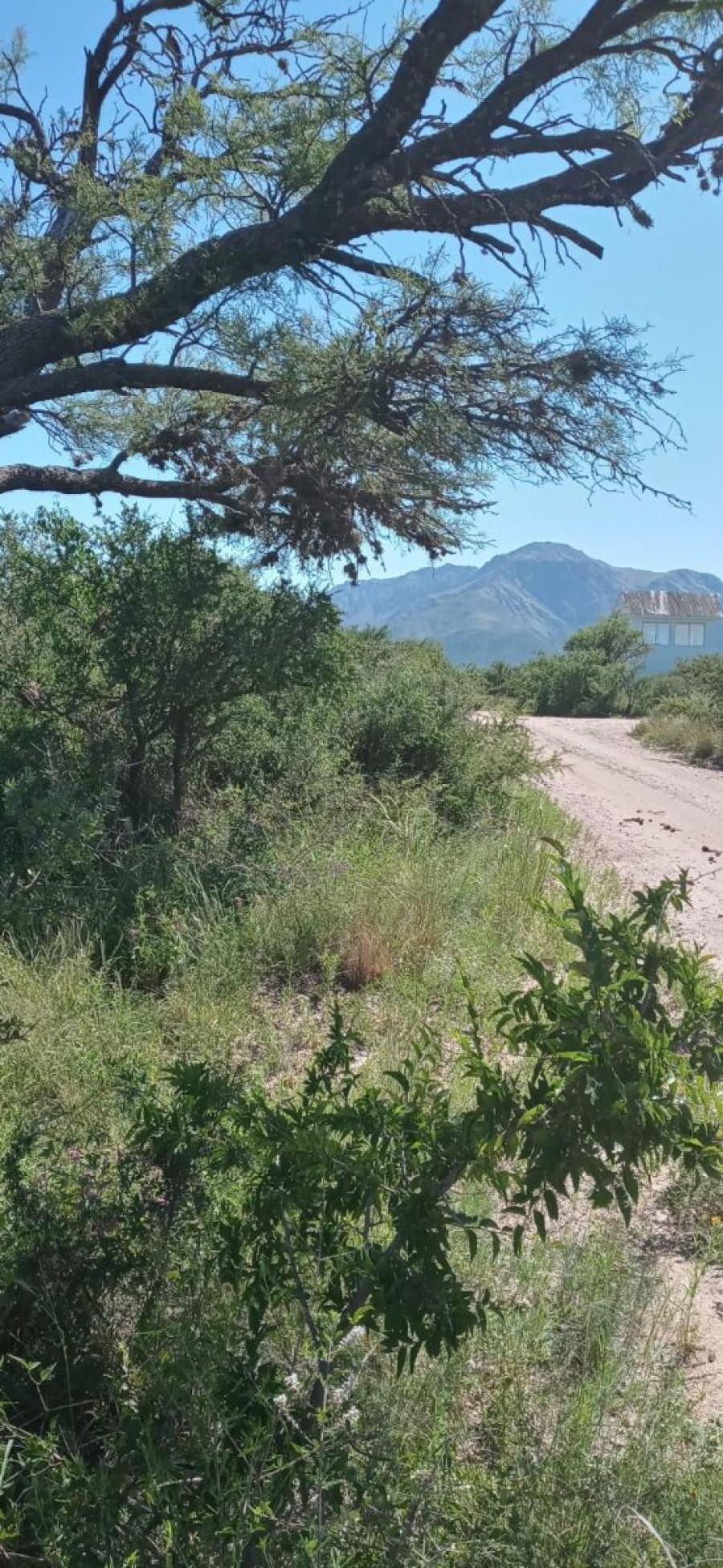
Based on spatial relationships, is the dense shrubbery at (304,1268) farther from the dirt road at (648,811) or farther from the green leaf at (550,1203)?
the dirt road at (648,811)

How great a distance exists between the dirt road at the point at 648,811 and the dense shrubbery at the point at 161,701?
270 centimetres

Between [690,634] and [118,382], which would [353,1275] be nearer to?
[118,382]

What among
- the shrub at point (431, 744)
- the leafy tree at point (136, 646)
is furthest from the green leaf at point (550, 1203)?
the shrub at point (431, 744)

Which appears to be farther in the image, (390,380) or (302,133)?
(302,133)

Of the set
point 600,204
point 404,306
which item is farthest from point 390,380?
point 600,204

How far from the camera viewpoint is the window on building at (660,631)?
6544cm

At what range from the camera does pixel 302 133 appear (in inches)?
241

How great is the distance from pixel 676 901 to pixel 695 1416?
152cm

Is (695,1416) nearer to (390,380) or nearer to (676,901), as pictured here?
(676,901)

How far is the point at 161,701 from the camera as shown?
24.6ft

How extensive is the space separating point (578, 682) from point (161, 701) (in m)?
22.6

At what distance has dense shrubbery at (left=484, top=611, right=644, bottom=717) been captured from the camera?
28219 mm

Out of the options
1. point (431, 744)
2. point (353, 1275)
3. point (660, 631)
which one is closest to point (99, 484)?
point (431, 744)

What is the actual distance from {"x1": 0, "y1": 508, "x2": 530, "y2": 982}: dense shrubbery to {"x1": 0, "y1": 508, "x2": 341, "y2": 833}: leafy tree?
1 cm
